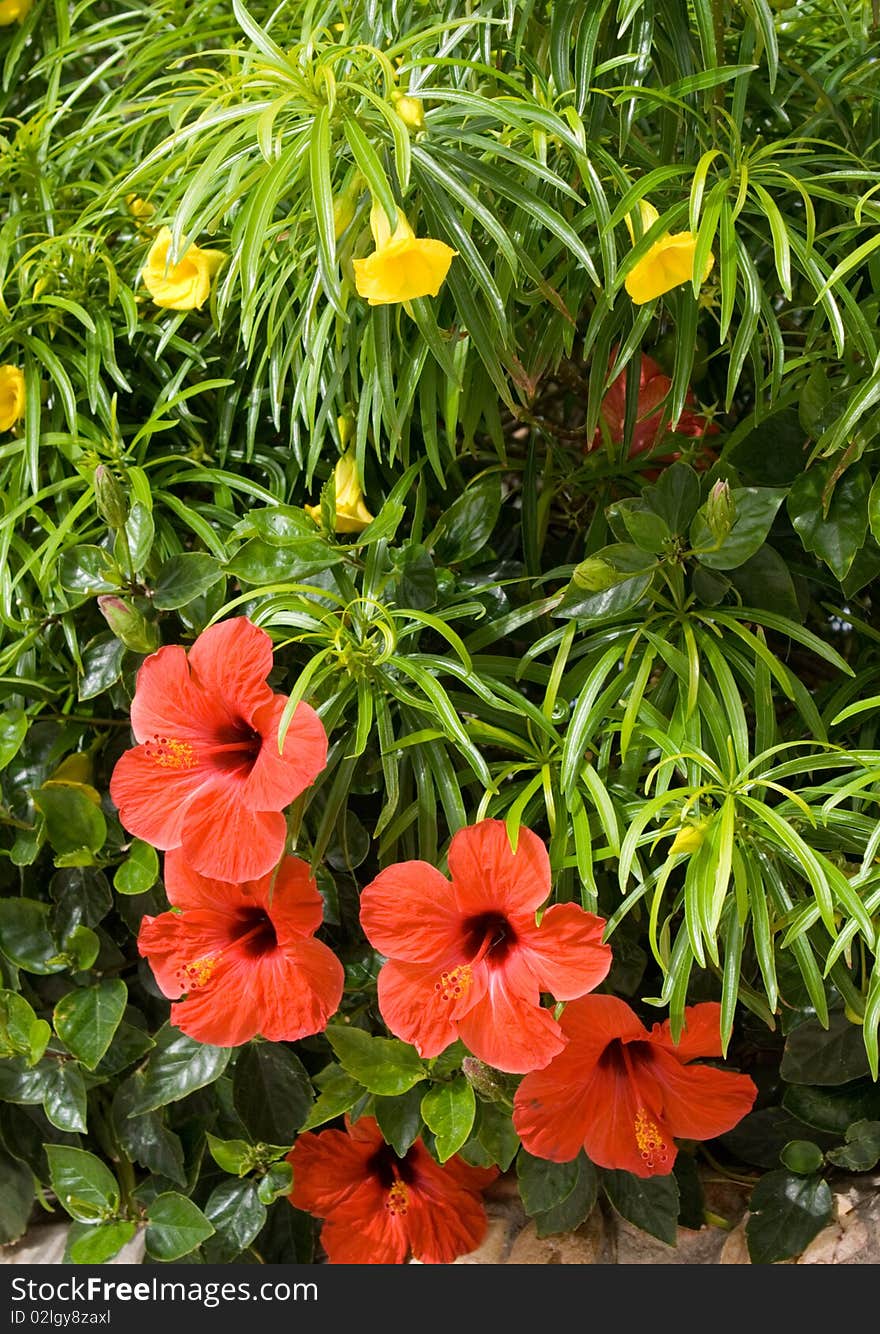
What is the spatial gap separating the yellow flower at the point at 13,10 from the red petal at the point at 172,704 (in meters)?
0.94

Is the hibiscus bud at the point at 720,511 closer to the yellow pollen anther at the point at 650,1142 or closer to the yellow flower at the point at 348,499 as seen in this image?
the yellow flower at the point at 348,499

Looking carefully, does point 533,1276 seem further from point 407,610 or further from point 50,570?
point 50,570

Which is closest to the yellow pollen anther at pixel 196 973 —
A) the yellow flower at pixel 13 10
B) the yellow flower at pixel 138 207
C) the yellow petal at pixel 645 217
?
the yellow petal at pixel 645 217

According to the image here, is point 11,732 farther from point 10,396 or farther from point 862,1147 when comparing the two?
point 862,1147

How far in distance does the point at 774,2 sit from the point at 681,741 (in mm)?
753

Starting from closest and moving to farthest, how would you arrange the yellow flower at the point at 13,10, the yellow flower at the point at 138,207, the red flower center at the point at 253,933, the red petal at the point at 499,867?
1. the red petal at the point at 499,867
2. the red flower center at the point at 253,933
3. the yellow flower at the point at 138,207
4. the yellow flower at the point at 13,10

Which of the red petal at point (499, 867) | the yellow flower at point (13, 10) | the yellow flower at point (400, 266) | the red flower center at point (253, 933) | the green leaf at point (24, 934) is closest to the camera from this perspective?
the yellow flower at point (400, 266)

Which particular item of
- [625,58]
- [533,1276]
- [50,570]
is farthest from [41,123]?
[533,1276]

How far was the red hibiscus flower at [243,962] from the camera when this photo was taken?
955 millimetres

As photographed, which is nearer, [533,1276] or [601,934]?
[601,934]

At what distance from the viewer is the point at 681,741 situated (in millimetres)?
910

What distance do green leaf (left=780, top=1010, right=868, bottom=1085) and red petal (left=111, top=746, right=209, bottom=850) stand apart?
56 centimetres

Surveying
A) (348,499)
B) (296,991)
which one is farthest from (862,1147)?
(348,499)

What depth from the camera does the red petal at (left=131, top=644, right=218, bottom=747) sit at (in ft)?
3.09
